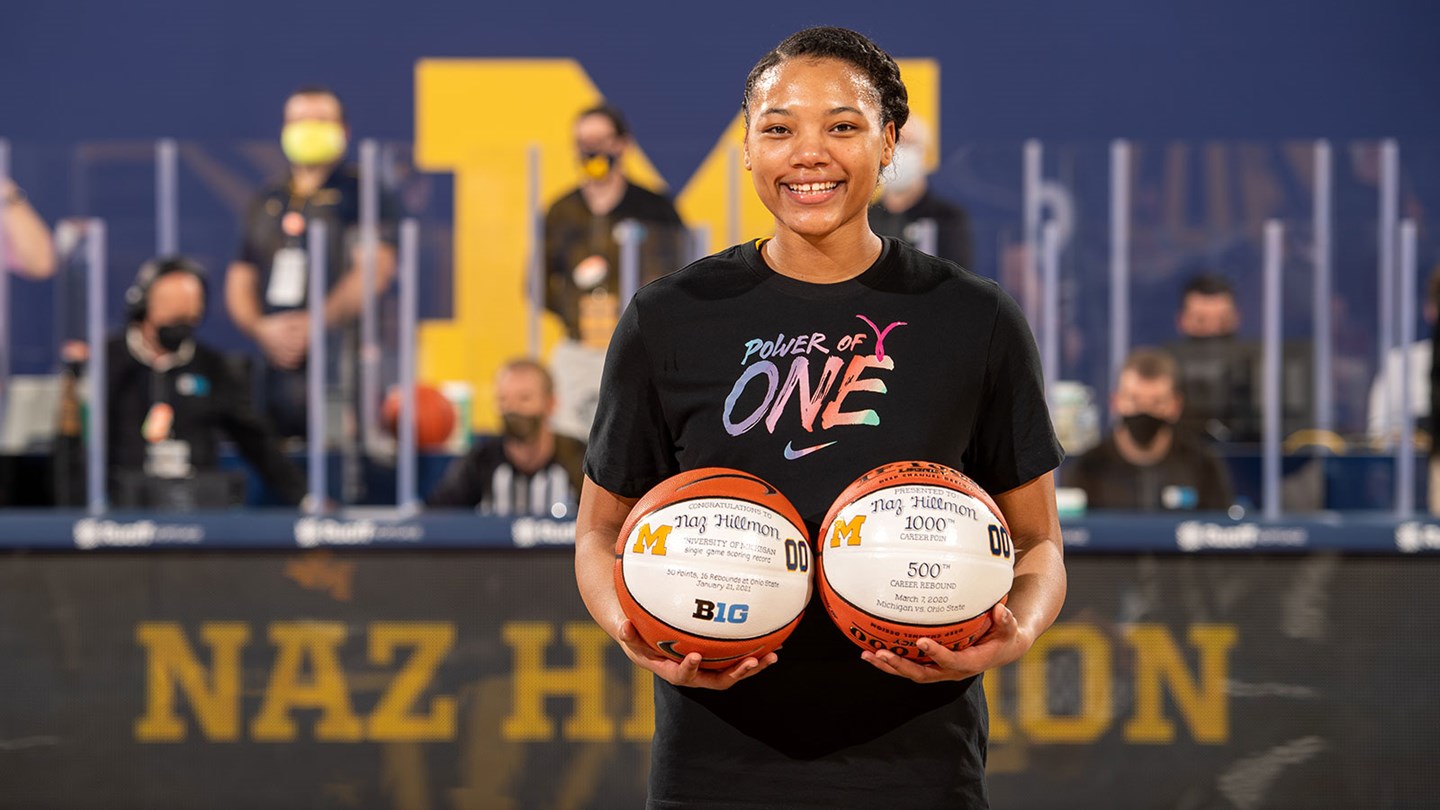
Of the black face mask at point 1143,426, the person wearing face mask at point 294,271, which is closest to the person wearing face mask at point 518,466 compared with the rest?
the person wearing face mask at point 294,271

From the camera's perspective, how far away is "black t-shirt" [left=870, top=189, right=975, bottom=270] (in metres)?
4.41

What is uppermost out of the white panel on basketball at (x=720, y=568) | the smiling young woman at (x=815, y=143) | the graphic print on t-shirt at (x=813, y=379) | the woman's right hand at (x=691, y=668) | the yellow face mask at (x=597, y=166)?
the yellow face mask at (x=597, y=166)

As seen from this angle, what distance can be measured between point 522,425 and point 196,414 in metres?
0.97

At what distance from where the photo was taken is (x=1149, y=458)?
4402 mm

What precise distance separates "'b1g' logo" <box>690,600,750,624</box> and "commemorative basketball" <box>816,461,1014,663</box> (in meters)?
0.12

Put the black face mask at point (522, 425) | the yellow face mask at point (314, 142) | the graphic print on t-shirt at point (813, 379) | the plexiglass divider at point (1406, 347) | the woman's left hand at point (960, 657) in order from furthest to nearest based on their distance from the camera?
the yellow face mask at point (314, 142) → the black face mask at point (522, 425) → the plexiglass divider at point (1406, 347) → the graphic print on t-shirt at point (813, 379) → the woman's left hand at point (960, 657)

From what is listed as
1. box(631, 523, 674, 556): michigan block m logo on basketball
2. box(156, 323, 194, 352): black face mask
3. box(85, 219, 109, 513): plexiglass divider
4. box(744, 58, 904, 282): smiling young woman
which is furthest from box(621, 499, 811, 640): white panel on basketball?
box(85, 219, 109, 513): plexiglass divider

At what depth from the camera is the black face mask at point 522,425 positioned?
14.7ft

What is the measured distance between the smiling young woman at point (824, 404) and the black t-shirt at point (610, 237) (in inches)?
103

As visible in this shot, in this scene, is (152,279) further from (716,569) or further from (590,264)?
(716,569)

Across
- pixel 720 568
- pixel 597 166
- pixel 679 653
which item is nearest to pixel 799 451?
pixel 720 568

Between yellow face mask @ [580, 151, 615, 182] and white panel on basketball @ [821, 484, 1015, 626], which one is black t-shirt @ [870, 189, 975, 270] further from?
white panel on basketball @ [821, 484, 1015, 626]

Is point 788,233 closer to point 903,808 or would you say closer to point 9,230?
point 903,808

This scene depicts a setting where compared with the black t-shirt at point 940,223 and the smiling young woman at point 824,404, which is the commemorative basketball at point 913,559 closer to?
the smiling young woman at point 824,404
